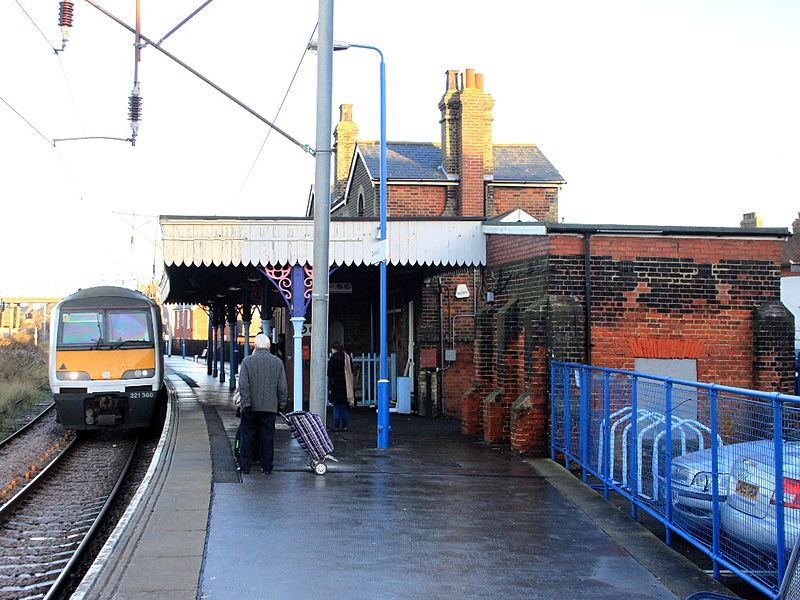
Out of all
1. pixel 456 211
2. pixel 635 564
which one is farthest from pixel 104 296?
pixel 635 564

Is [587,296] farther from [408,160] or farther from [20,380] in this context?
[20,380]

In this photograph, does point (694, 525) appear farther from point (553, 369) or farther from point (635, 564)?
point (553, 369)

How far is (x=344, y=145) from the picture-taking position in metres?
33.4

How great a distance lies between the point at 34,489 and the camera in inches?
492

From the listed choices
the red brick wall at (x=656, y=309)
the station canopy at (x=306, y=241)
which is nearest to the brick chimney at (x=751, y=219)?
the station canopy at (x=306, y=241)

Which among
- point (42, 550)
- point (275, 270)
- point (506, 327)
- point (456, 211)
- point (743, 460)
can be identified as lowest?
point (42, 550)

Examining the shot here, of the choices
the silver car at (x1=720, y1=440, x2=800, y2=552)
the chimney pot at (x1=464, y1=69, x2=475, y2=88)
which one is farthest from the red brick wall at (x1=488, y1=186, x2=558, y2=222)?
the silver car at (x1=720, y1=440, x2=800, y2=552)

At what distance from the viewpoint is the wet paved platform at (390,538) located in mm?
6383

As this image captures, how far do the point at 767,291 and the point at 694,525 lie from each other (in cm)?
682

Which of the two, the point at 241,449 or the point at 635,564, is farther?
the point at 241,449

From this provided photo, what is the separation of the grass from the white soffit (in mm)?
9105

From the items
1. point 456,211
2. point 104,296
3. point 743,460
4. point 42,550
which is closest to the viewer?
point 743,460

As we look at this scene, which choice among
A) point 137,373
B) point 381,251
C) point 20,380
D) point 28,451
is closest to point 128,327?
point 137,373

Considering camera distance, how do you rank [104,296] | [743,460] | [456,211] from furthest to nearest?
[456,211], [104,296], [743,460]
